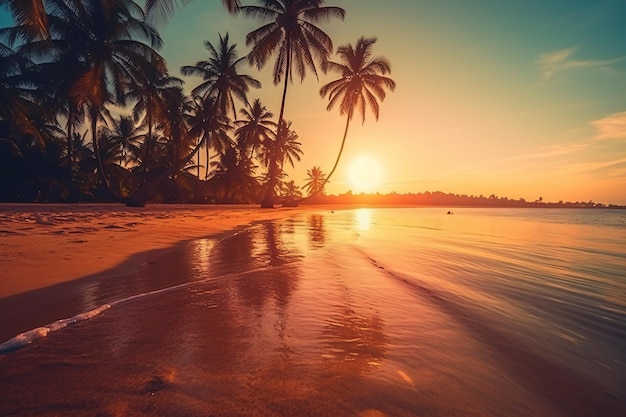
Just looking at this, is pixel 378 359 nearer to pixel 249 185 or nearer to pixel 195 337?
pixel 195 337

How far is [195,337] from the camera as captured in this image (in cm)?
185

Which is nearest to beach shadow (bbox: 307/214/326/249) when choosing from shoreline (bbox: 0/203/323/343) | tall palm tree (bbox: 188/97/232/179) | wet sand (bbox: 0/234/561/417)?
shoreline (bbox: 0/203/323/343)

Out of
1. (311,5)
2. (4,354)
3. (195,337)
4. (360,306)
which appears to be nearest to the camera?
(4,354)

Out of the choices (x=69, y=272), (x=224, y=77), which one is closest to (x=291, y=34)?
(x=224, y=77)

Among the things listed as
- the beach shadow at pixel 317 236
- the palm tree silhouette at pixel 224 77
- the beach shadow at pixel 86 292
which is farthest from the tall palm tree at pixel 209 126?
the beach shadow at pixel 86 292

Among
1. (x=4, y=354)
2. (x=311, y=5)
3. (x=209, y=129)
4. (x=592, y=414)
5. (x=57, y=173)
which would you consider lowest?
(x=592, y=414)

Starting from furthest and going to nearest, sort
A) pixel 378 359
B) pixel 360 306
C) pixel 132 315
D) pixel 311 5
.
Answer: pixel 311 5 < pixel 360 306 < pixel 132 315 < pixel 378 359

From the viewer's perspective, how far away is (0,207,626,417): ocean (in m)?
1.27

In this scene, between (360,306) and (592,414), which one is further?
(360,306)

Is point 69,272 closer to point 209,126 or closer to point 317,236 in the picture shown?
point 317,236

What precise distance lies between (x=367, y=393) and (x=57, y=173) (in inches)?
1087

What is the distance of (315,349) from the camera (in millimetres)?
1792

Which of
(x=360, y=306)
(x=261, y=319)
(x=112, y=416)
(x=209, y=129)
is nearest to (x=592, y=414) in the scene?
(x=360, y=306)

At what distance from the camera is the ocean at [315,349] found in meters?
1.27
